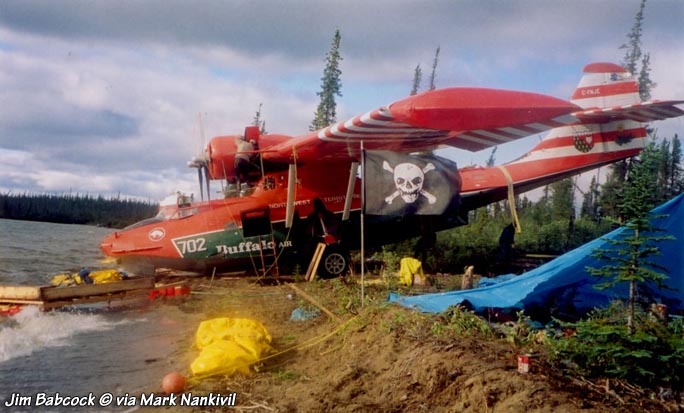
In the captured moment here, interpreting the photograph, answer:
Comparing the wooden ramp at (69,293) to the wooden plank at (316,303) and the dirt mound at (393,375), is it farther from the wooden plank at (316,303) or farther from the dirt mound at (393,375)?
the dirt mound at (393,375)

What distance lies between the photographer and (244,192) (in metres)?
13.6

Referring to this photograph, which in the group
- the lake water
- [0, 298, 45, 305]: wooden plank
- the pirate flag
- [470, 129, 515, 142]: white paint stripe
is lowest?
the lake water

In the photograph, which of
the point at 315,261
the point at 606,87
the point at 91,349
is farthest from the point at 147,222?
the point at 606,87

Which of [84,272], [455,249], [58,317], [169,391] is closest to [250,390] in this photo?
[169,391]

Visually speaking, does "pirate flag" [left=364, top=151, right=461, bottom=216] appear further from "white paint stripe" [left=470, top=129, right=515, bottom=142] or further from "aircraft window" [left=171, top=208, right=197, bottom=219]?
"aircraft window" [left=171, top=208, right=197, bottom=219]

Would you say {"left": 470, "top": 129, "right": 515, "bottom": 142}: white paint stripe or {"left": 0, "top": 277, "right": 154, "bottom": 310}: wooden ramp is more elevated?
{"left": 470, "top": 129, "right": 515, "bottom": 142}: white paint stripe

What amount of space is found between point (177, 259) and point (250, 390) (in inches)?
317

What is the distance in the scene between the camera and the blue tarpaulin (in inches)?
249

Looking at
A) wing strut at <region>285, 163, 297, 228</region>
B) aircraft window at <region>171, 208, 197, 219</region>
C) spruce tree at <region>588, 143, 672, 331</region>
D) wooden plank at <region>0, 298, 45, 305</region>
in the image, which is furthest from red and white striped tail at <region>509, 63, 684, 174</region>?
wooden plank at <region>0, 298, 45, 305</region>

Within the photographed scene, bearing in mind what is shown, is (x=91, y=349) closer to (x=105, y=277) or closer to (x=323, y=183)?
(x=105, y=277)

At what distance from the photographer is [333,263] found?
41.5 feet

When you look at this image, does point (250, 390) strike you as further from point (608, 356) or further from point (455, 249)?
point (455, 249)

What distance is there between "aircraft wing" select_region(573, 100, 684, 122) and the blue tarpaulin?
3327 mm

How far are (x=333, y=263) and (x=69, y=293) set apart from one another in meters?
5.96
